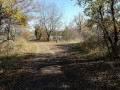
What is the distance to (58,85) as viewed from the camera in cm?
439

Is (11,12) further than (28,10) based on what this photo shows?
No

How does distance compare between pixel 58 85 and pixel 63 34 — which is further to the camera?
pixel 63 34

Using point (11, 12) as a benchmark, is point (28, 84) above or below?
below

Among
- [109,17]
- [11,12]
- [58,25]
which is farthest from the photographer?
[58,25]

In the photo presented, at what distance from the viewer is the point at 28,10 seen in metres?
12.0

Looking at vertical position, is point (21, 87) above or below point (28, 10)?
below

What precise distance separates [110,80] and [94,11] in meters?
5.94

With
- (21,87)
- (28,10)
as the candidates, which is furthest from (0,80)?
(28,10)

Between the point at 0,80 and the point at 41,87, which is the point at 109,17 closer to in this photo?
the point at 41,87

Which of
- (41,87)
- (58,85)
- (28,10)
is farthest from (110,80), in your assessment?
(28,10)

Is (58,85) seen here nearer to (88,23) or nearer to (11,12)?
(11,12)

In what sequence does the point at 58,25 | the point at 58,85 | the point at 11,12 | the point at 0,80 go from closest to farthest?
the point at 58,85
the point at 0,80
the point at 11,12
the point at 58,25

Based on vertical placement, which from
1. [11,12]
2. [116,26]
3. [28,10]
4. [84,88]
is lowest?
[84,88]

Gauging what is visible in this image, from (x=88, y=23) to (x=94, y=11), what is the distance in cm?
108
